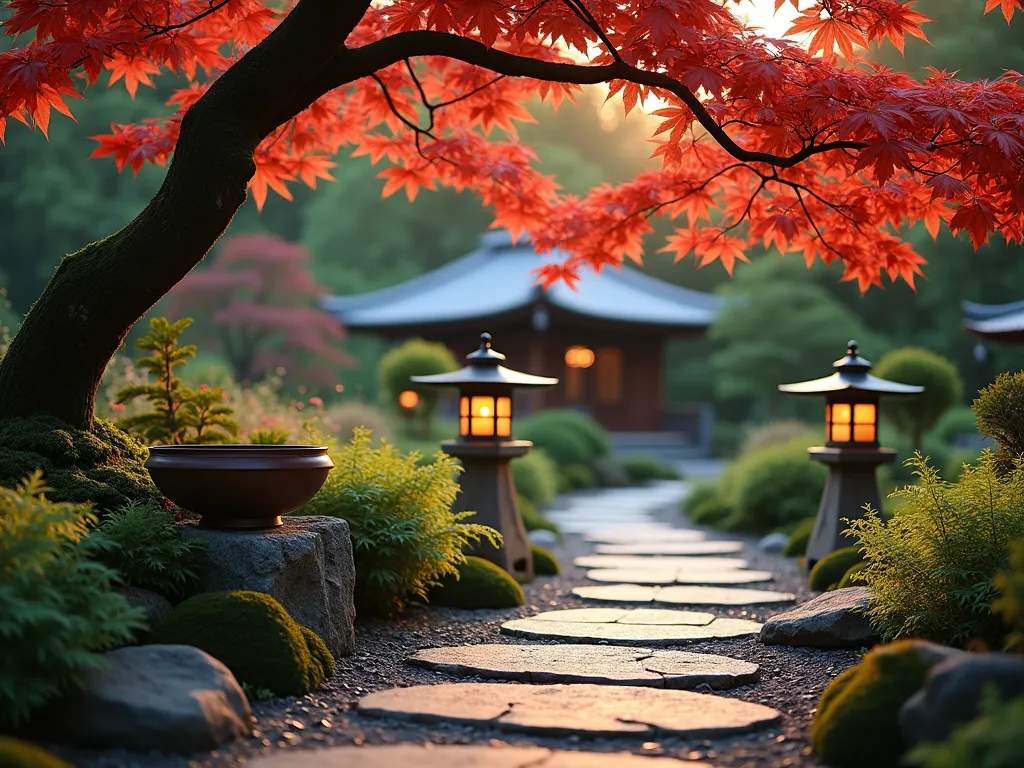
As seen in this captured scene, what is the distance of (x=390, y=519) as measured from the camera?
5715mm

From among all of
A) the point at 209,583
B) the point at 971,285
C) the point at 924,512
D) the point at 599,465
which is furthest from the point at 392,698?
the point at 971,285

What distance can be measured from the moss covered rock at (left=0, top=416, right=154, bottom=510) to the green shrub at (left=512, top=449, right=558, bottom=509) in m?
8.00

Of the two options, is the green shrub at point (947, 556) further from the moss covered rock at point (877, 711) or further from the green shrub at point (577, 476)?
the green shrub at point (577, 476)

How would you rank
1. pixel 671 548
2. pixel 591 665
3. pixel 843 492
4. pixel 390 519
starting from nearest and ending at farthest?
pixel 591 665 → pixel 390 519 → pixel 843 492 → pixel 671 548

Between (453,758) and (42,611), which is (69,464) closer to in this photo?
(42,611)

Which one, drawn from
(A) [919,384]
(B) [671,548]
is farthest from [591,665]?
(A) [919,384]

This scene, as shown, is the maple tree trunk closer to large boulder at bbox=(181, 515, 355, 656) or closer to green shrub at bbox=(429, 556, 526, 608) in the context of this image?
large boulder at bbox=(181, 515, 355, 656)

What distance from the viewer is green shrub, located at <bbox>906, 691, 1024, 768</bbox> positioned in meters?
2.29

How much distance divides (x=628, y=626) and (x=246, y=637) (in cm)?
251

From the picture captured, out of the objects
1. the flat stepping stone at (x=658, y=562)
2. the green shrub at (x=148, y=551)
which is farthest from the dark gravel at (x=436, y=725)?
the flat stepping stone at (x=658, y=562)

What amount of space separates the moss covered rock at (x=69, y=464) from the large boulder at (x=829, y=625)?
314 centimetres

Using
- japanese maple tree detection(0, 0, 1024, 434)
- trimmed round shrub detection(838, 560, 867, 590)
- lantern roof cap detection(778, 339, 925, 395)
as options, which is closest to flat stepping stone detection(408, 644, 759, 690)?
trimmed round shrub detection(838, 560, 867, 590)

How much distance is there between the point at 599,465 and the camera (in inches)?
725

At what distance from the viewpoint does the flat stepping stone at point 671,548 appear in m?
9.50
